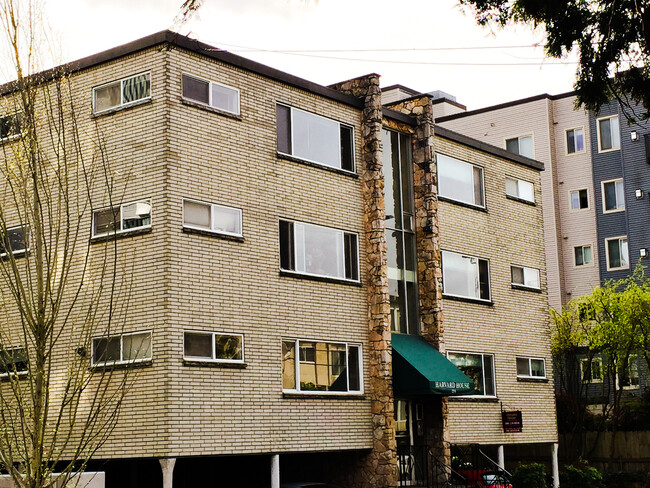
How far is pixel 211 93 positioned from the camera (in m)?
22.2

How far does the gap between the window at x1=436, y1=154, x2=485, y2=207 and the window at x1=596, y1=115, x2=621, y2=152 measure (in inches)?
634

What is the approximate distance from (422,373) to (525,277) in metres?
8.73

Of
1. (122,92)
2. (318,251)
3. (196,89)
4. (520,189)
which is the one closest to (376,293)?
(318,251)

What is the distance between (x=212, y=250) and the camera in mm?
21547

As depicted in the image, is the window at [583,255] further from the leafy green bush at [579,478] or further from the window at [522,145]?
the leafy green bush at [579,478]

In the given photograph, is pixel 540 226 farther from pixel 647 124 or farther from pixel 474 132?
pixel 474 132

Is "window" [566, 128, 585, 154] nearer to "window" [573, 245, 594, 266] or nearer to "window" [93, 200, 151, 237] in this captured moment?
"window" [573, 245, 594, 266]

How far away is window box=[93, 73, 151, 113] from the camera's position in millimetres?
21656

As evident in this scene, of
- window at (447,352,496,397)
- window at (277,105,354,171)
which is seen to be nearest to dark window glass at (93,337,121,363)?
window at (277,105,354,171)

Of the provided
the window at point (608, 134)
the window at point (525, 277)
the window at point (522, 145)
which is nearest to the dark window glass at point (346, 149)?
the window at point (525, 277)

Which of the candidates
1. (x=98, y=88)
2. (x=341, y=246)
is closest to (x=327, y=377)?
(x=341, y=246)

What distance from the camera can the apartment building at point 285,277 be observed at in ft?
68.1

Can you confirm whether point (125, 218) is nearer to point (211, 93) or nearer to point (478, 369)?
point (211, 93)

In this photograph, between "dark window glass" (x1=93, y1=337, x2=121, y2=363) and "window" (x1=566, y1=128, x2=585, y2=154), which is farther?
"window" (x1=566, y1=128, x2=585, y2=154)
